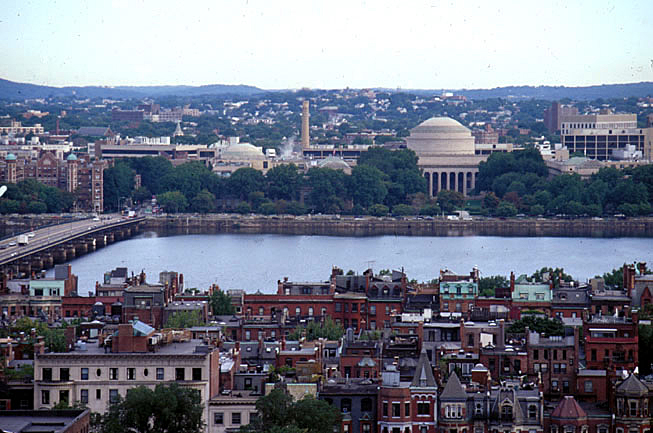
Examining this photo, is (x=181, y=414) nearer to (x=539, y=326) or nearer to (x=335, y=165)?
(x=539, y=326)

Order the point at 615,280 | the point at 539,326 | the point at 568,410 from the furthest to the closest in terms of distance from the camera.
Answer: the point at 615,280 → the point at 539,326 → the point at 568,410

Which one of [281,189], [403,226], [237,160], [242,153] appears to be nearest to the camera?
[403,226]

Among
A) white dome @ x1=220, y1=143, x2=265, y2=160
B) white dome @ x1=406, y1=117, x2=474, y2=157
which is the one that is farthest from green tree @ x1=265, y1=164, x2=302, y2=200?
white dome @ x1=406, y1=117, x2=474, y2=157

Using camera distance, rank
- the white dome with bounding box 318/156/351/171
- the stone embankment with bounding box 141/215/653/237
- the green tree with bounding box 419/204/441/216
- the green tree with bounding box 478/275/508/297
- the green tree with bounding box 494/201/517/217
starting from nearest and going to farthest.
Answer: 1. the green tree with bounding box 478/275/508/297
2. the stone embankment with bounding box 141/215/653/237
3. the green tree with bounding box 494/201/517/217
4. the green tree with bounding box 419/204/441/216
5. the white dome with bounding box 318/156/351/171

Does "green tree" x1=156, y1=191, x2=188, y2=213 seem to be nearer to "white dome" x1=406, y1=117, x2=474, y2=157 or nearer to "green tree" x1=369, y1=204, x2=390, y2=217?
"green tree" x1=369, y1=204, x2=390, y2=217

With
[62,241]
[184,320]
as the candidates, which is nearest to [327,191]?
[62,241]

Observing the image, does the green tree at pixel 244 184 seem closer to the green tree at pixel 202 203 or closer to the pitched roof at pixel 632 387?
the green tree at pixel 202 203
